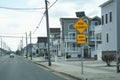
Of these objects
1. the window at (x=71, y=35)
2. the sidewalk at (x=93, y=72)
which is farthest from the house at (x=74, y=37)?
the sidewalk at (x=93, y=72)

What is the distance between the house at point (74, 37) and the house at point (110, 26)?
1499 inches

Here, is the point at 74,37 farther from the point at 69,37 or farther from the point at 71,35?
the point at 71,35

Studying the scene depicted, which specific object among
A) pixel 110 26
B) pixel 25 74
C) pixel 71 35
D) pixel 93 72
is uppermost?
pixel 110 26

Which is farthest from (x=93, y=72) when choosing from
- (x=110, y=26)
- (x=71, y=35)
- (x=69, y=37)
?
(x=71, y=35)

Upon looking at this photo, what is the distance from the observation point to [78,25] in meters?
25.2

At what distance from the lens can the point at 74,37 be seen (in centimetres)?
10281

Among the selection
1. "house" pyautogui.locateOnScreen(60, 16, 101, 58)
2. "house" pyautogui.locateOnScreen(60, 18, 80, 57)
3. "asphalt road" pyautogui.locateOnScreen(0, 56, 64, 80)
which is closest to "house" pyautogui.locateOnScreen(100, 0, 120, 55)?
"asphalt road" pyautogui.locateOnScreen(0, 56, 64, 80)

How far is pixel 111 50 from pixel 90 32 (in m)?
48.7

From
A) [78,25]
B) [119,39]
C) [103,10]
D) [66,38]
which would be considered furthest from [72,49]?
[78,25]

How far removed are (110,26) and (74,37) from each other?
47.3 meters

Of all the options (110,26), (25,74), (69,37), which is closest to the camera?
(25,74)

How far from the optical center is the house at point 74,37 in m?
100

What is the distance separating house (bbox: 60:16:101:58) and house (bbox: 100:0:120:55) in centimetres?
3808

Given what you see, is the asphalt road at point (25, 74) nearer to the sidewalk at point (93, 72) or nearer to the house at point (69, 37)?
the sidewalk at point (93, 72)
